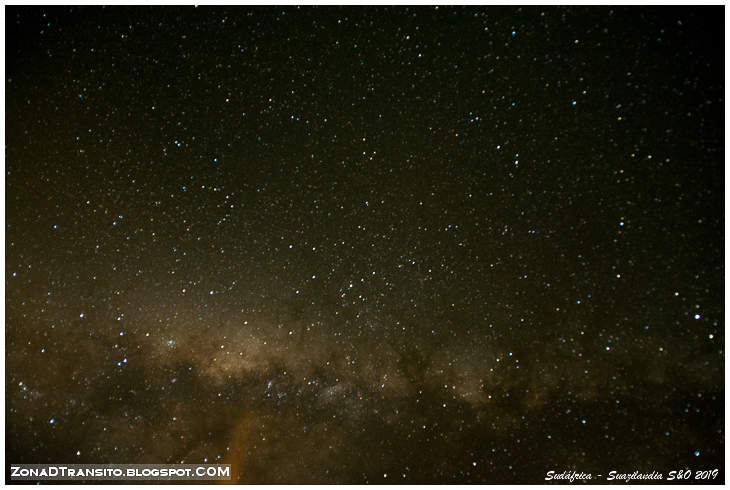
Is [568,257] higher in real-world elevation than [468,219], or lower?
lower

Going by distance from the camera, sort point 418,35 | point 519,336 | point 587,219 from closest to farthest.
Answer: point 418,35
point 587,219
point 519,336

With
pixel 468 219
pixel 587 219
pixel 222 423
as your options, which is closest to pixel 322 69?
pixel 468 219

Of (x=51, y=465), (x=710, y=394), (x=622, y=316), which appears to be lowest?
(x=710, y=394)

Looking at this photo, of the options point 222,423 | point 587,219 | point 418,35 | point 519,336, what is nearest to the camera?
point 418,35

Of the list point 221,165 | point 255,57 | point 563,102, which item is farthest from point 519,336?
point 255,57

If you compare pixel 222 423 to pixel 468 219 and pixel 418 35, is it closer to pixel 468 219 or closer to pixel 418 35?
pixel 468 219

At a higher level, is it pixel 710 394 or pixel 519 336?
pixel 519 336

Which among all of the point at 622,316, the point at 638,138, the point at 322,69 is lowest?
the point at 622,316

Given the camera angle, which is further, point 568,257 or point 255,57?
point 568,257

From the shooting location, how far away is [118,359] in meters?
1.50

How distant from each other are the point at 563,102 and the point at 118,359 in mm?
2451

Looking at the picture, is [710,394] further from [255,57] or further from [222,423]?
[255,57]

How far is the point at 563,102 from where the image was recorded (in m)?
1.21

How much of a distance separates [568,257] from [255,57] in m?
1.65
